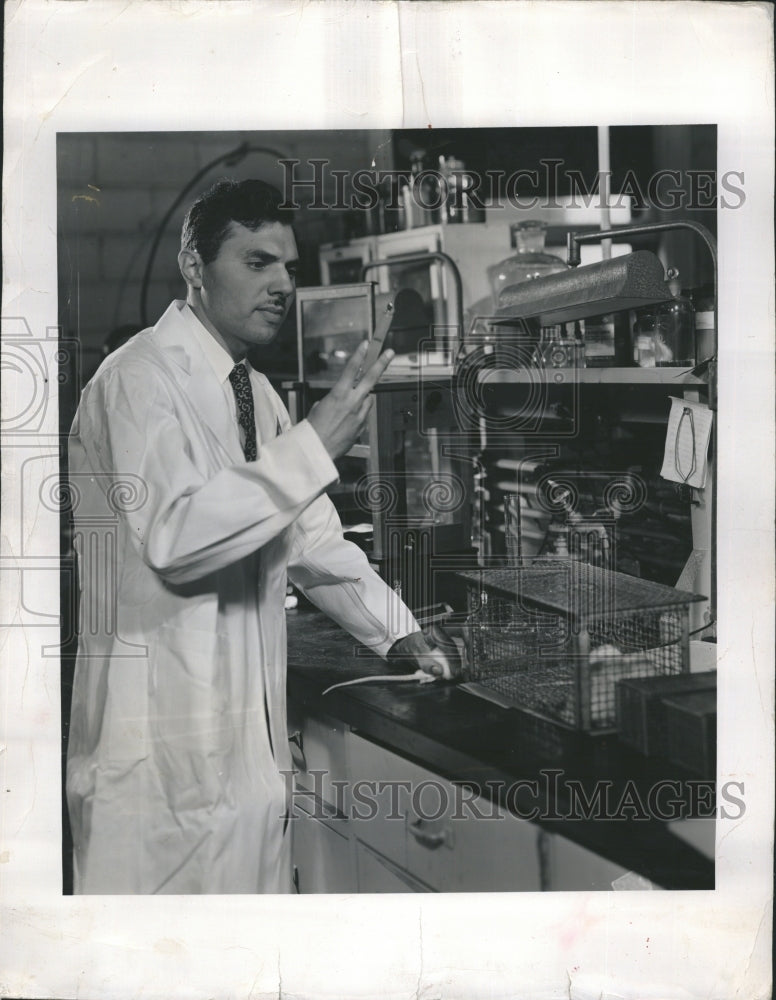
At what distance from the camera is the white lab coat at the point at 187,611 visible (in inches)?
59.9

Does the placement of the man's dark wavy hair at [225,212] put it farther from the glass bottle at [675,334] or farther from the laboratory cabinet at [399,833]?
the laboratory cabinet at [399,833]

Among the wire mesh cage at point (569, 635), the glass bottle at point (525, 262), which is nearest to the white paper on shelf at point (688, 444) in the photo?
the wire mesh cage at point (569, 635)

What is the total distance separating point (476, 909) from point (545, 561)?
0.56m

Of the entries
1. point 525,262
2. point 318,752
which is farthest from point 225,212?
point 318,752

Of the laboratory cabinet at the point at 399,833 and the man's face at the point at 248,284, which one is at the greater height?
the man's face at the point at 248,284

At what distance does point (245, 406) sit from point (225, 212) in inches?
12.0

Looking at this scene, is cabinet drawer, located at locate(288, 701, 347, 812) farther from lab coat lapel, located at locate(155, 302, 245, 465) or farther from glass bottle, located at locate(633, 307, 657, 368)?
glass bottle, located at locate(633, 307, 657, 368)

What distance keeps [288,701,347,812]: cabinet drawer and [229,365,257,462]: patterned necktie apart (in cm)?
41

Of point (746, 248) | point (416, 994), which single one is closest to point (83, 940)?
point (416, 994)

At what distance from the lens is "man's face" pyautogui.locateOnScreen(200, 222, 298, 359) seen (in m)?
1.55

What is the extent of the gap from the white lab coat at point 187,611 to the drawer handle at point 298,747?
0.04 feet

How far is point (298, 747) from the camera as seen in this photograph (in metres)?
1.57

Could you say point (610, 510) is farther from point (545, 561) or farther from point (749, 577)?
point (749, 577)

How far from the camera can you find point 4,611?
158 centimetres
